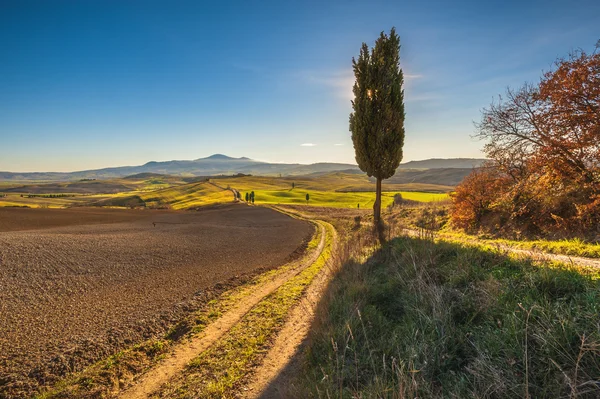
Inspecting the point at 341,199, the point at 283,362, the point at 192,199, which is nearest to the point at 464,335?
the point at 283,362

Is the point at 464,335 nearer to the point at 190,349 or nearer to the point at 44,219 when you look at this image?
the point at 190,349

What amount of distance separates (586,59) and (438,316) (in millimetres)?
12113

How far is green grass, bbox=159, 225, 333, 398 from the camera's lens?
198 inches

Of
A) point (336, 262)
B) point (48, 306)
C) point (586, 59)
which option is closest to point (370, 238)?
point (336, 262)

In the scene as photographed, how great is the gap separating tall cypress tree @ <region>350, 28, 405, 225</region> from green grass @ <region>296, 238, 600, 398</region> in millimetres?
9687

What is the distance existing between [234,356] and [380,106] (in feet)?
48.2

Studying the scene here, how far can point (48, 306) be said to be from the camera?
7.78 m

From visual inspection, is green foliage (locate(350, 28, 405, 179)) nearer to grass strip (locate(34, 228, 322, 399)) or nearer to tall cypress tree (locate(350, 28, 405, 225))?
tall cypress tree (locate(350, 28, 405, 225))

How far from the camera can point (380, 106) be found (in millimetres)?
16141

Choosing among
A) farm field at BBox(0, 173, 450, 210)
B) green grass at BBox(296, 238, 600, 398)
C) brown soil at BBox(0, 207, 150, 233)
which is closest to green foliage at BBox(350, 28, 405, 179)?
green grass at BBox(296, 238, 600, 398)

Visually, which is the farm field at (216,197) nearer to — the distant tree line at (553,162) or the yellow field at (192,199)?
the yellow field at (192,199)

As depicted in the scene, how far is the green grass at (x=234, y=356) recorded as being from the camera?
5020 mm

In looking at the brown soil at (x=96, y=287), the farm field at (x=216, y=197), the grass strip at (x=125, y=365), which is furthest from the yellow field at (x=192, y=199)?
the grass strip at (x=125, y=365)

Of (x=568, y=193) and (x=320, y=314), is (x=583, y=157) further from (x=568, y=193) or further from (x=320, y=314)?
(x=320, y=314)
